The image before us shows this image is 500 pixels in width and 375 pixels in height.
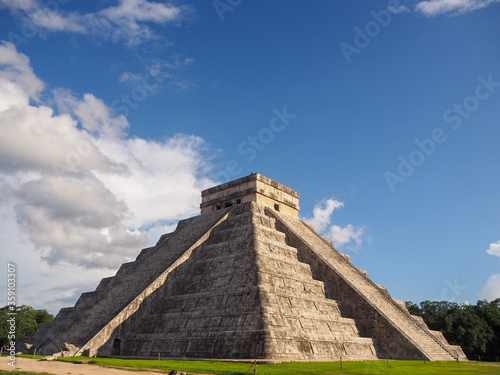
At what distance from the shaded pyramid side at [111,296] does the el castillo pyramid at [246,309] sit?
87mm

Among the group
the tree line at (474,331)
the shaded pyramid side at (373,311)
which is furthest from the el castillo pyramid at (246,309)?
the tree line at (474,331)

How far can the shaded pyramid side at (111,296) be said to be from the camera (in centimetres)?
2147

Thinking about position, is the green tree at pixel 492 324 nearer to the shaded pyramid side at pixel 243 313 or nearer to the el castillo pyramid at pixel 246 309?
the el castillo pyramid at pixel 246 309

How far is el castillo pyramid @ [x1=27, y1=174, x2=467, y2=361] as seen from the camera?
17.5m

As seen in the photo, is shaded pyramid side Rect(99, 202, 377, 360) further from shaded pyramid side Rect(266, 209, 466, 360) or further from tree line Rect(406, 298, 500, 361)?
tree line Rect(406, 298, 500, 361)

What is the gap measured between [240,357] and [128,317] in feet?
24.2

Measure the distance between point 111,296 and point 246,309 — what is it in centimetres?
961

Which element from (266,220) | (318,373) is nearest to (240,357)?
(318,373)

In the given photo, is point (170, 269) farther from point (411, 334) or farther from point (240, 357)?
point (411, 334)

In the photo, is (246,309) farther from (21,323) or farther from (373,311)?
(21,323)

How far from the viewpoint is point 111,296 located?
77.4 feet

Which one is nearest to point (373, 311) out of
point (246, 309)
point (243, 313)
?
point (246, 309)

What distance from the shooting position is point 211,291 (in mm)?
20297

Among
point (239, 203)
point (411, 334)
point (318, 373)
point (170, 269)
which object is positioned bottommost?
point (318, 373)
